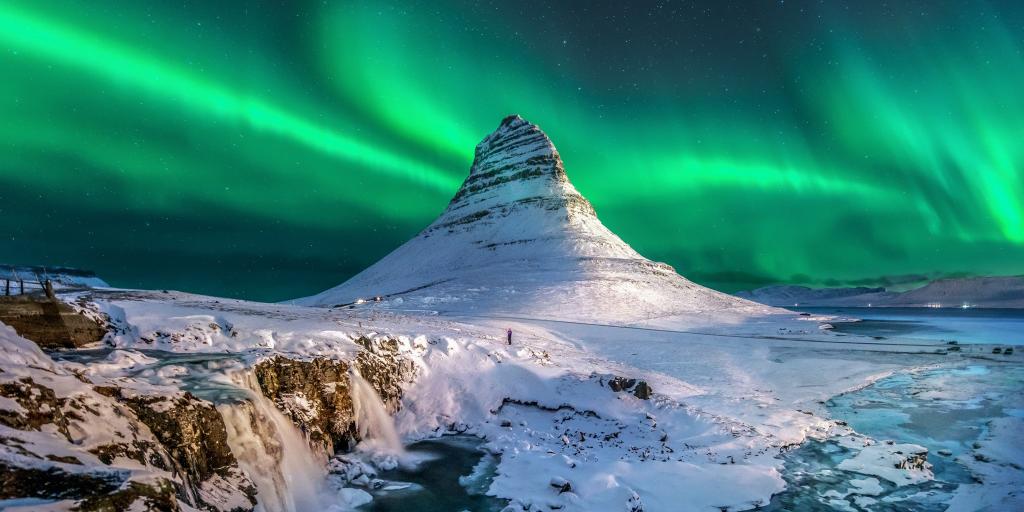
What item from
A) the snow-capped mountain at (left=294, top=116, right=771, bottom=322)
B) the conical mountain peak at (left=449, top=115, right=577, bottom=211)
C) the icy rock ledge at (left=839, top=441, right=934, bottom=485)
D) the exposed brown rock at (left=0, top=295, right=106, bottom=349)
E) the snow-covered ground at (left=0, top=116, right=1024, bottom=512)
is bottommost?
Answer: the icy rock ledge at (left=839, top=441, right=934, bottom=485)

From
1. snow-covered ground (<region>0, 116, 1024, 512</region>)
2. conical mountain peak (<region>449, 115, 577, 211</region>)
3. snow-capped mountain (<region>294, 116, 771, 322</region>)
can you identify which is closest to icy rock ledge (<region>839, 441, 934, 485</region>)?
snow-covered ground (<region>0, 116, 1024, 512</region>)

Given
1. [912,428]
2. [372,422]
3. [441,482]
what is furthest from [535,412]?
[912,428]

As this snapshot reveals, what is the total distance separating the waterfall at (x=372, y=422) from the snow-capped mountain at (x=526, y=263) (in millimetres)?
49730

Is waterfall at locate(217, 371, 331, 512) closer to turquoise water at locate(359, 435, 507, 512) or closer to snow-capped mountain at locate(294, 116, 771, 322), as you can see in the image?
turquoise water at locate(359, 435, 507, 512)

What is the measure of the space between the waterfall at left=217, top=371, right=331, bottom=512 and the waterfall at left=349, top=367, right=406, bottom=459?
2381 millimetres

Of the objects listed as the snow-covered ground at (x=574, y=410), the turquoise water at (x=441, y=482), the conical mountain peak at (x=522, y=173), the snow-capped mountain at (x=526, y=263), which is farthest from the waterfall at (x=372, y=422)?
the conical mountain peak at (x=522, y=173)

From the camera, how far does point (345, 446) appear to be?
1388 centimetres

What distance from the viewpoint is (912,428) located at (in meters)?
17.1

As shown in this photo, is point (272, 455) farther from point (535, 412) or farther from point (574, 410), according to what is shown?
point (574, 410)

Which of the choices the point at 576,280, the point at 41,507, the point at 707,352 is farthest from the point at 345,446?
the point at 576,280

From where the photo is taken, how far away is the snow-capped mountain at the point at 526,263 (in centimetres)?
7900

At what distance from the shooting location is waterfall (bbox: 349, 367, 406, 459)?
14.5 meters

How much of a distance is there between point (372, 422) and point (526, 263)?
101 m

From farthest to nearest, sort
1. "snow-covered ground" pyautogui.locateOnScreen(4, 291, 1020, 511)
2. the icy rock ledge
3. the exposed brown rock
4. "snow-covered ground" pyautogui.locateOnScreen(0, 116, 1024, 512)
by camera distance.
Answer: the exposed brown rock, the icy rock ledge, "snow-covered ground" pyautogui.locateOnScreen(4, 291, 1020, 511), "snow-covered ground" pyautogui.locateOnScreen(0, 116, 1024, 512)
